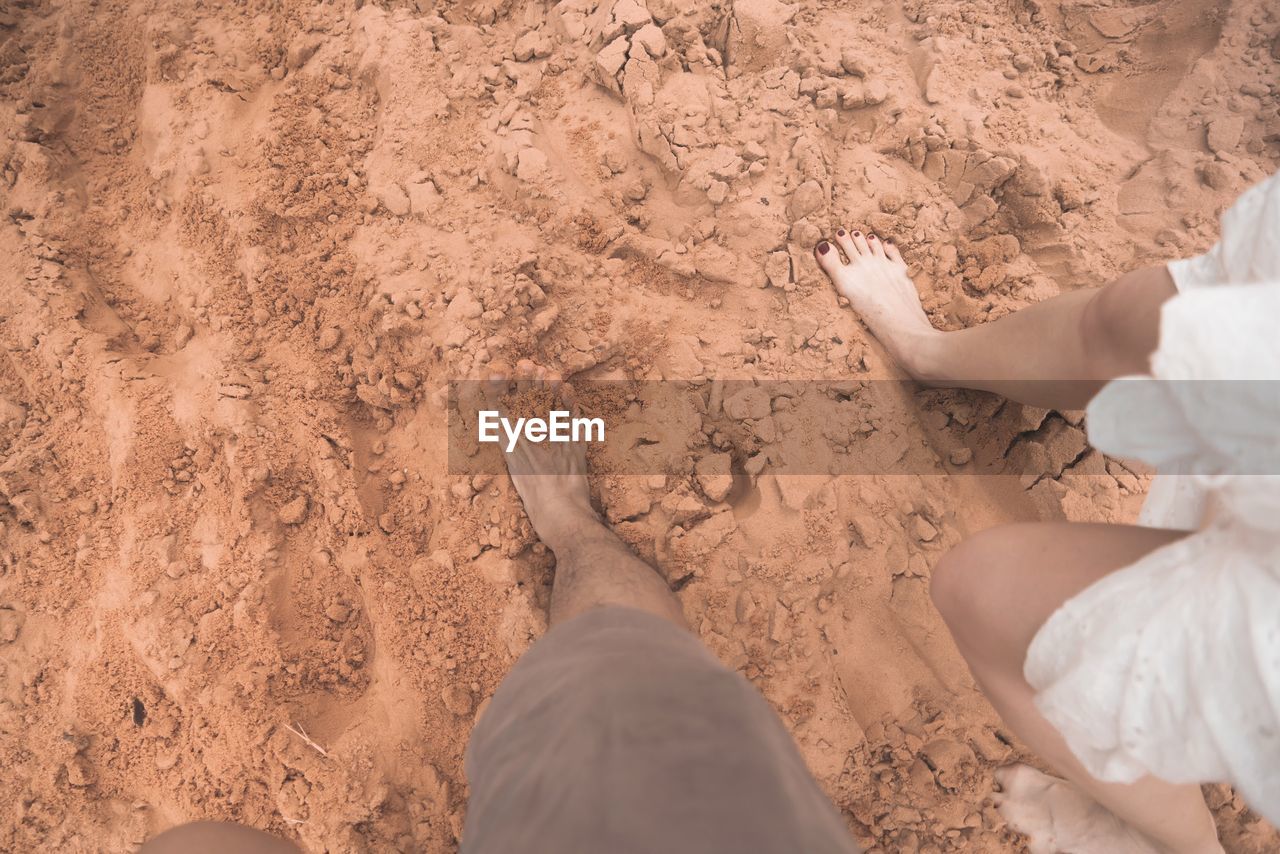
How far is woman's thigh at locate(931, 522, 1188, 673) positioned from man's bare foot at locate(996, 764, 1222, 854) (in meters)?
0.56

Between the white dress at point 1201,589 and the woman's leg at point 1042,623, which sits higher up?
the white dress at point 1201,589

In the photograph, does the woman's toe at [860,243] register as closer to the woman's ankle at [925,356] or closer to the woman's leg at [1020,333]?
the woman's leg at [1020,333]

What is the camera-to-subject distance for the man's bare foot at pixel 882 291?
1.59m

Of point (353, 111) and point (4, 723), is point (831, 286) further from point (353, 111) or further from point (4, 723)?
point (4, 723)

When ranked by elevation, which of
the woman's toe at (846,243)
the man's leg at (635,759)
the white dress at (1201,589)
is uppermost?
the white dress at (1201,589)

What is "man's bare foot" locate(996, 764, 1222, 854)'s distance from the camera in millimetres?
1333

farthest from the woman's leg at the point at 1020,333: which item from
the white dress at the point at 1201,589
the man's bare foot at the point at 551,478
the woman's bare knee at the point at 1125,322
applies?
the man's bare foot at the point at 551,478

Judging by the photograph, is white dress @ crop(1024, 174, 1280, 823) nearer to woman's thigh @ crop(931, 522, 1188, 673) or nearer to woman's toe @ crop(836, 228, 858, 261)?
woman's thigh @ crop(931, 522, 1188, 673)

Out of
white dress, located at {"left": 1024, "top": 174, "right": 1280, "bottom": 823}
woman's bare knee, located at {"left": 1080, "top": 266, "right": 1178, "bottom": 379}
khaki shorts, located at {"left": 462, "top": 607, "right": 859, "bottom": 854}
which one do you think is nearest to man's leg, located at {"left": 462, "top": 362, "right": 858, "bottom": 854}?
khaki shorts, located at {"left": 462, "top": 607, "right": 859, "bottom": 854}

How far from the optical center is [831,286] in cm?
169

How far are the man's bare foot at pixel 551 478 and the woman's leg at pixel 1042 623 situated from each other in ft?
2.70

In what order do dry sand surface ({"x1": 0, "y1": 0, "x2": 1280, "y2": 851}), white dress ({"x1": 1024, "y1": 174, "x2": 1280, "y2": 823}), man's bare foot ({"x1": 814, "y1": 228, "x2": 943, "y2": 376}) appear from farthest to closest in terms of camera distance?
man's bare foot ({"x1": 814, "y1": 228, "x2": 943, "y2": 376})
dry sand surface ({"x1": 0, "y1": 0, "x2": 1280, "y2": 851})
white dress ({"x1": 1024, "y1": 174, "x2": 1280, "y2": 823})

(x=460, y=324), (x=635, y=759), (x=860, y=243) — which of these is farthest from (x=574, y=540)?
(x=860, y=243)

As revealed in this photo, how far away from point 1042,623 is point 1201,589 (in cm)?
23
